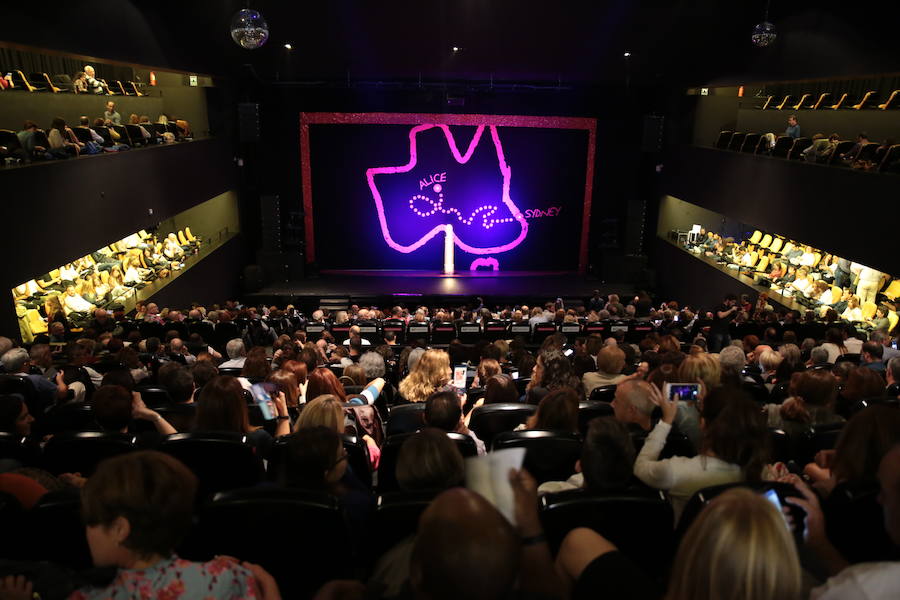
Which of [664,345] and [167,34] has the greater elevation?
[167,34]

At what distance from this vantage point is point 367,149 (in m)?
14.6

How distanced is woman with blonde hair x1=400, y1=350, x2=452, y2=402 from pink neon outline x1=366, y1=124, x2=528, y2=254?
10.2 meters

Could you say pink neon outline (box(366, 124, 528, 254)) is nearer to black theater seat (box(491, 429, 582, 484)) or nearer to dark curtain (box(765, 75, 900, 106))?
dark curtain (box(765, 75, 900, 106))

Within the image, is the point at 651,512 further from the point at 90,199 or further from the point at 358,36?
the point at 358,36

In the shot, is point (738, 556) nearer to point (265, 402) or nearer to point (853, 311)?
point (265, 402)

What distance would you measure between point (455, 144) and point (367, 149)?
1925 millimetres

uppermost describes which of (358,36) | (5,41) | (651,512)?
(358,36)

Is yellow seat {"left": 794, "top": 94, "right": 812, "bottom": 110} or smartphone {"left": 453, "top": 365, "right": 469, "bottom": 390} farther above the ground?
yellow seat {"left": 794, "top": 94, "right": 812, "bottom": 110}

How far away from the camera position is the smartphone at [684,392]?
11.5ft

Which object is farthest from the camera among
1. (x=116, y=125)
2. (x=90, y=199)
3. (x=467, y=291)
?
(x=467, y=291)

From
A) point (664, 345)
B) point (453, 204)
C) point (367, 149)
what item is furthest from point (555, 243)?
point (664, 345)

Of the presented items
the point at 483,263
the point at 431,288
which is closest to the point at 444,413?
the point at 431,288

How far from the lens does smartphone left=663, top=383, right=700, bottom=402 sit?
3.52 metres

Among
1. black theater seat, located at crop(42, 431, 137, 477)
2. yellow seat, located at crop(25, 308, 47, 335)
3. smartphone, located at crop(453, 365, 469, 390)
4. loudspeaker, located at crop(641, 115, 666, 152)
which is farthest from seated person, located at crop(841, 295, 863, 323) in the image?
yellow seat, located at crop(25, 308, 47, 335)
